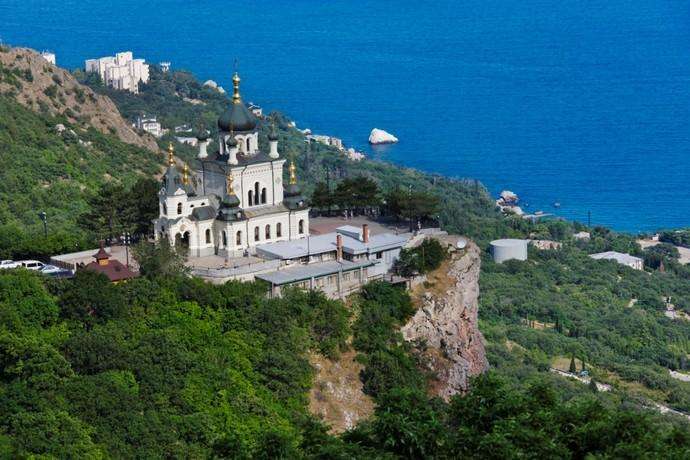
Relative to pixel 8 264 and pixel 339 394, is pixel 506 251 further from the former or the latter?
pixel 8 264

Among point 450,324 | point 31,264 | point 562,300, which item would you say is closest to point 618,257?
point 562,300

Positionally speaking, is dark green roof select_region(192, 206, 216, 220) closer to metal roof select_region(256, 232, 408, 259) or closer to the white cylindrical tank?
metal roof select_region(256, 232, 408, 259)

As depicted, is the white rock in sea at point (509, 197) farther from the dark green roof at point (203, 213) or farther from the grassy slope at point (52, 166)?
the dark green roof at point (203, 213)

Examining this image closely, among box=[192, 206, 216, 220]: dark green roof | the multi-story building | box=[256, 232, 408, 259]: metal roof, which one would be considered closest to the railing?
box=[256, 232, 408, 259]: metal roof

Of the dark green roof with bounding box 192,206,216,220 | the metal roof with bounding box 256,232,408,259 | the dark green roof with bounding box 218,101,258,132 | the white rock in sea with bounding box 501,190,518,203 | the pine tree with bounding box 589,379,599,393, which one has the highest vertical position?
the white rock in sea with bounding box 501,190,518,203

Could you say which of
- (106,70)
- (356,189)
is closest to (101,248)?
(356,189)

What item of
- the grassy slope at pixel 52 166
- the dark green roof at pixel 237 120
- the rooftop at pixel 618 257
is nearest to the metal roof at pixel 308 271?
the dark green roof at pixel 237 120

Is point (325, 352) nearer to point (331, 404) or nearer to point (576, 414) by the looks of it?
point (331, 404)
